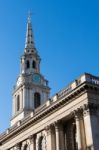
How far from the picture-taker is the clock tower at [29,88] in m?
Result: 64.6

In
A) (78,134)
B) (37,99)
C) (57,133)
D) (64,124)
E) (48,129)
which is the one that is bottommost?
(78,134)

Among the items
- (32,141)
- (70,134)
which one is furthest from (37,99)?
(70,134)

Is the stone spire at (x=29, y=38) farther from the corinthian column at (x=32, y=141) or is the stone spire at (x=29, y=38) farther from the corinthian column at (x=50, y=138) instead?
the corinthian column at (x=50, y=138)

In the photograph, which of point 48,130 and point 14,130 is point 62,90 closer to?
point 48,130

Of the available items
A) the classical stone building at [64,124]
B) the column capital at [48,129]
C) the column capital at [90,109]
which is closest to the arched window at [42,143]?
the classical stone building at [64,124]

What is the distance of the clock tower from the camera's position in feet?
212

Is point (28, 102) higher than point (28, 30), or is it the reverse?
point (28, 30)

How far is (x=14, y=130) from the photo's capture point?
4984 cm

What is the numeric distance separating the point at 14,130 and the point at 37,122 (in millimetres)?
7175

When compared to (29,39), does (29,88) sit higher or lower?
lower

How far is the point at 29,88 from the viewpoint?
65.9 m

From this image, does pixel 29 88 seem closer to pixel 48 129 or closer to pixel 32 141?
pixel 32 141

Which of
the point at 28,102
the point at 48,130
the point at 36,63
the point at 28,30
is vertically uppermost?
the point at 28,30

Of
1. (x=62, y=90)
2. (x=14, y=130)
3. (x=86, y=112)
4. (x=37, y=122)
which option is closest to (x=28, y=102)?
(x=14, y=130)
